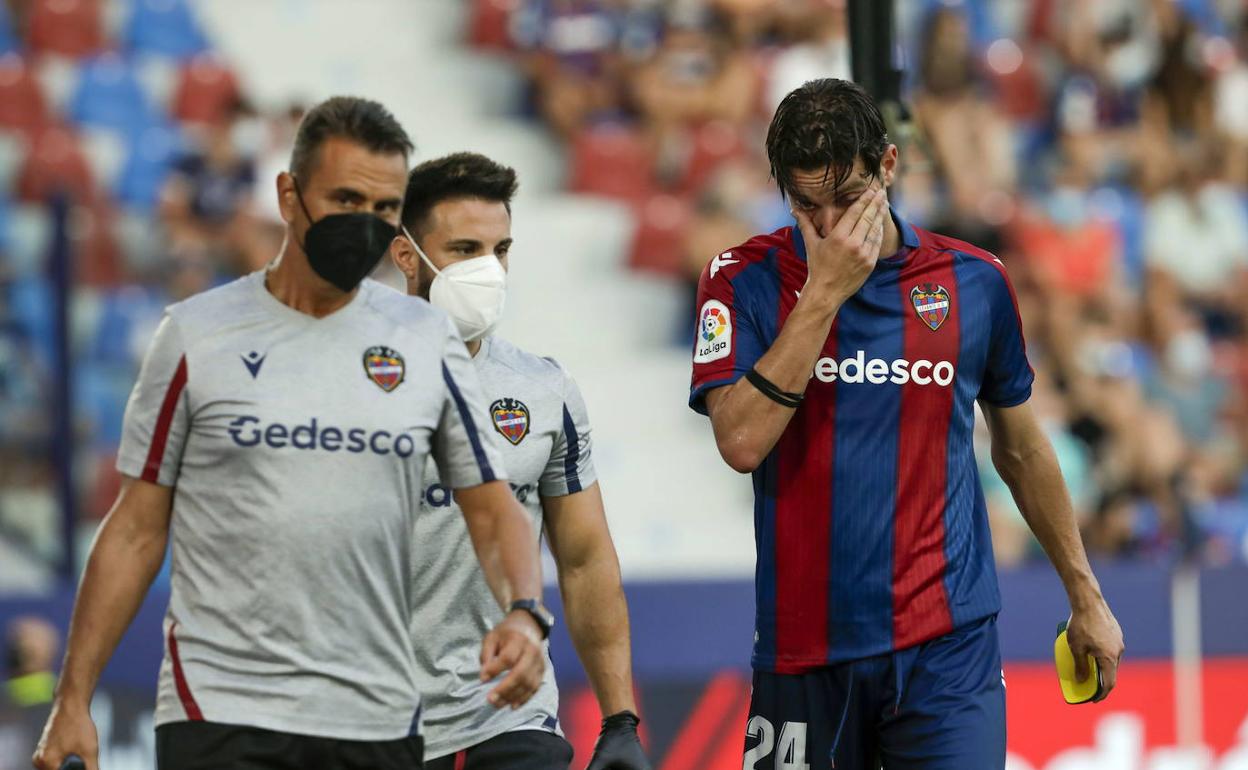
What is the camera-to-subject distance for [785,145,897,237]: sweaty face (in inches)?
174

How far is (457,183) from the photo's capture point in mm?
5141

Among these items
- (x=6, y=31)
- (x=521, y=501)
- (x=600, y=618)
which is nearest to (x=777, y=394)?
(x=521, y=501)

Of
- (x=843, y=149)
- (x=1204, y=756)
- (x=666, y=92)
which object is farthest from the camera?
(x=666, y=92)

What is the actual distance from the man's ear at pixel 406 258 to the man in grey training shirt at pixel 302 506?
44.2 inches

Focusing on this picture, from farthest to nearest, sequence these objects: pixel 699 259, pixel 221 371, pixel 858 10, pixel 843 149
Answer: pixel 699 259
pixel 858 10
pixel 843 149
pixel 221 371

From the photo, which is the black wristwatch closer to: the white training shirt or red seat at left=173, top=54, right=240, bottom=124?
the white training shirt

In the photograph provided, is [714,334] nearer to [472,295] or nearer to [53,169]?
[472,295]

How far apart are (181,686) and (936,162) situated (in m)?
8.19

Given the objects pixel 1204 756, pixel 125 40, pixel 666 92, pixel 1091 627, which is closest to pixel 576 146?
pixel 666 92

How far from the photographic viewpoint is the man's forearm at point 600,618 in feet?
16.2

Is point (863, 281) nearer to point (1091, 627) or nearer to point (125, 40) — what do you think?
point (1091, 627)

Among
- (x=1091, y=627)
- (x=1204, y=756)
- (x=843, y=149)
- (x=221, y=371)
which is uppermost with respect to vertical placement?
(x=843, y=149)

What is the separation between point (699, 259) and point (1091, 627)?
828cm

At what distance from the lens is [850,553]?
14.9ft
